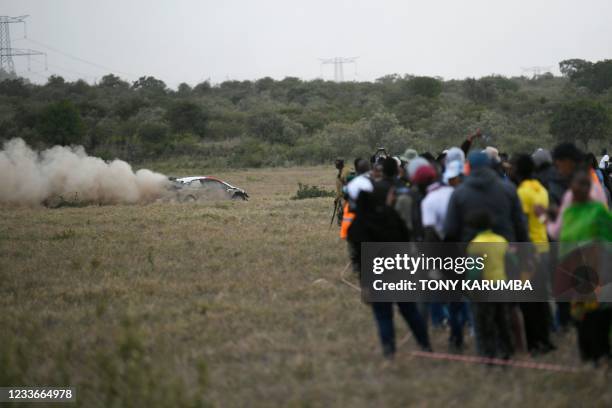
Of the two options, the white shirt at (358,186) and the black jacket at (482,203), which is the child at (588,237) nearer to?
the black jacket at (482,203)

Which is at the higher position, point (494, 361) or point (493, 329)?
point (493, 329)

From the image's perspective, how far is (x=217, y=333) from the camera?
364 inches

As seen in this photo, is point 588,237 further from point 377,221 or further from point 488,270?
point 377,221

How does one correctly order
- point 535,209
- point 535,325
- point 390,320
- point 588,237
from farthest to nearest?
point 535,209, point 535,325, point 390,320, point 588,237

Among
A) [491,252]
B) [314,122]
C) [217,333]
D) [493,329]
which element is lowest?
[217,333]

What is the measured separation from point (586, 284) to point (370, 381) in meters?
2.09

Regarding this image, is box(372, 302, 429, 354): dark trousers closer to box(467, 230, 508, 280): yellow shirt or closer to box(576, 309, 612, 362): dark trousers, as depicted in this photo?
box(467, 230, 508, 280): yellow shirt

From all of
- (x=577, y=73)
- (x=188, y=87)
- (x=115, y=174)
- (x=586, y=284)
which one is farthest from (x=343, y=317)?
(x=188, y=87)

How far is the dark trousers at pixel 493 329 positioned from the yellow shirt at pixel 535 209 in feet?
3.28

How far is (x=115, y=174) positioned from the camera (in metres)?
31.0

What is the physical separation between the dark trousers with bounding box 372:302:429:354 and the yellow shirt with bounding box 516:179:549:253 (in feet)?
4.76

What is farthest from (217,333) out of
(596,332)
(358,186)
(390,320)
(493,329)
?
(596,332)

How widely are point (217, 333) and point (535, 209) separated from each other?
12.6ft

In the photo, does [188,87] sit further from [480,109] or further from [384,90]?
[480,109]
